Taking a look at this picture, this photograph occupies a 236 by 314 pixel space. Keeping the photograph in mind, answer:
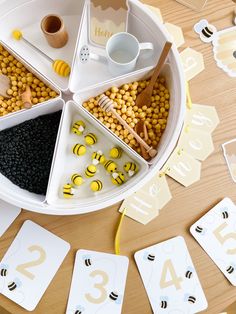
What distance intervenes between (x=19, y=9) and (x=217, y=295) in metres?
0.95

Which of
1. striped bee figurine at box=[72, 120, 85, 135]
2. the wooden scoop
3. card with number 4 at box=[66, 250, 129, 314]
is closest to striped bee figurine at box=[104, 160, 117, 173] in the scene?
striped bee figurine at box=[72, 120, 85, 135]

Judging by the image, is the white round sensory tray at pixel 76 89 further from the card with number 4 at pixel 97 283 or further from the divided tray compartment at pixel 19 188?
the card with number 4 at pixel 97 283

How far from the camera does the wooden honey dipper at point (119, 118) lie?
106 cm

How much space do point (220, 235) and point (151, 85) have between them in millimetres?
438

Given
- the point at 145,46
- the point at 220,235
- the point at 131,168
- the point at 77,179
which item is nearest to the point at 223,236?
the point at 220,235

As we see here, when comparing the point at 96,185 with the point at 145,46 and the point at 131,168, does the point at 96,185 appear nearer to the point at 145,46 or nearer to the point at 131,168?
the point at 131,168

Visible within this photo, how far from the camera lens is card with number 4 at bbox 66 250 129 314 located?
3.36ft

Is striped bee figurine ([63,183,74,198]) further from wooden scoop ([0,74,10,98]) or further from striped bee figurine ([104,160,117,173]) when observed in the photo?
wooden scoop ([0,74,10,98])

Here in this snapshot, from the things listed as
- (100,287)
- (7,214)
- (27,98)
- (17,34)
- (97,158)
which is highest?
(17,34)

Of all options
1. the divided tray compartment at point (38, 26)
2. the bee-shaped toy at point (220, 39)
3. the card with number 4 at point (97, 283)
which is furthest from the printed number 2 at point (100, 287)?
the bee-shaped toy at point (220, 39)

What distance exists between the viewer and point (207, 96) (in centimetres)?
113

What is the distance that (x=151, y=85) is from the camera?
1085 mm

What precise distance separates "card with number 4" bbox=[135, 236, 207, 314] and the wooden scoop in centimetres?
57

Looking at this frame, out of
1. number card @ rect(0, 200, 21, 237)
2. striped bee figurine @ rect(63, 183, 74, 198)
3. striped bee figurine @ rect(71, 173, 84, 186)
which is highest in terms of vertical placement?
striped bee figurine @ rect(71, 173, 84, 186)
